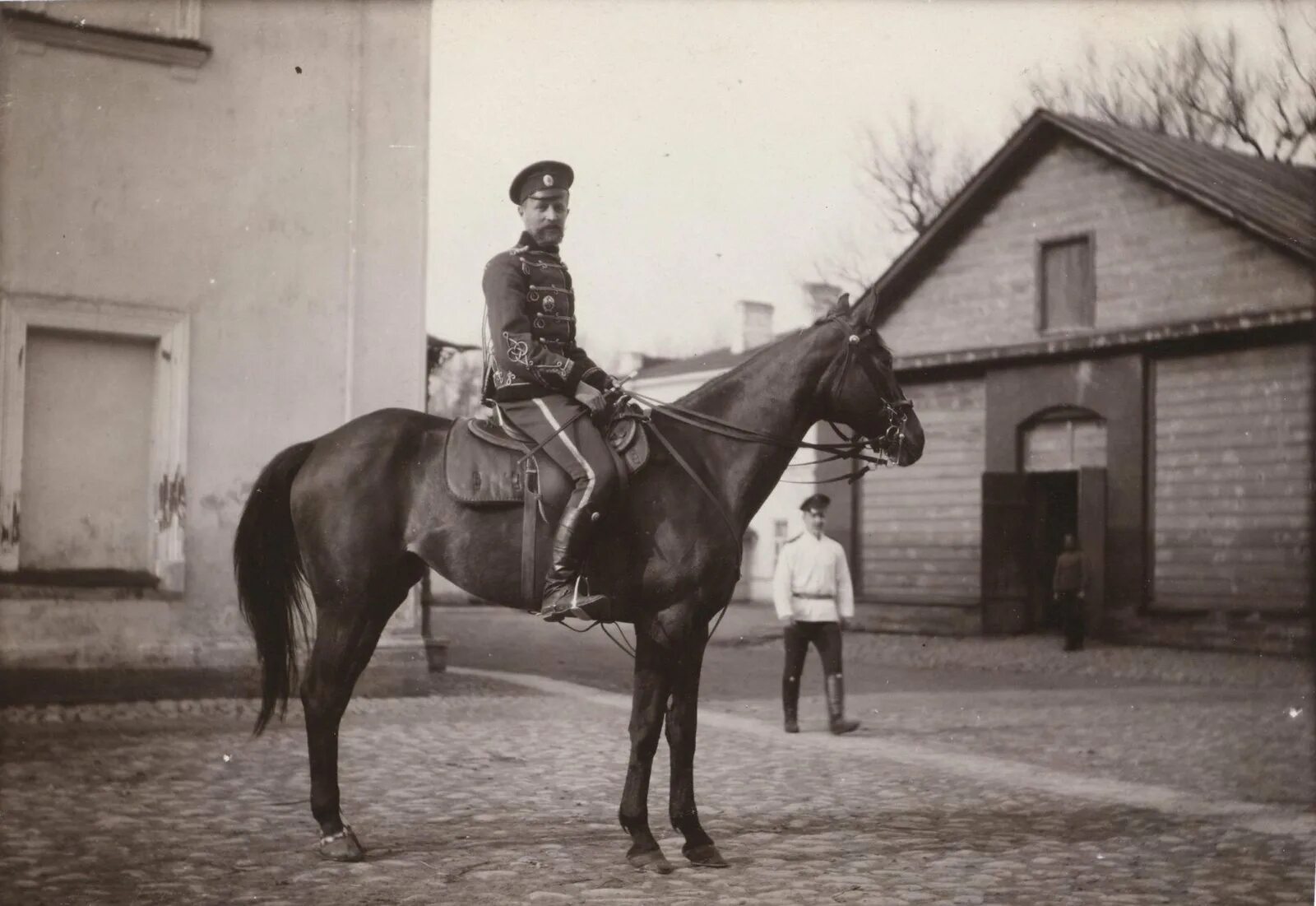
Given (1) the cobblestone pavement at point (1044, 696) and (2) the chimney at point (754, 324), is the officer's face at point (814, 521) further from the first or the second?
(2) the chimney at point (754, 324)

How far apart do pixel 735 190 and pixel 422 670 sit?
5351 millimetres

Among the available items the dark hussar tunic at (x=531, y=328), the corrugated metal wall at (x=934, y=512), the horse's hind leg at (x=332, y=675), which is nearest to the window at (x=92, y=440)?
the horse's hind leg at (x=332, y=675)

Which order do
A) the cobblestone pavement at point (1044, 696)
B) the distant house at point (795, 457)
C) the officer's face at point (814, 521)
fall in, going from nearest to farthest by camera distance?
1. the cobblestone pavement at point (1044, 696)
2. the officer's face at point (814, 521)
3. the distant house at point (795, 457)

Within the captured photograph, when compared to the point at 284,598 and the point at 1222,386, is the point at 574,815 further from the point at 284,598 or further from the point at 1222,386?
the point at 1222,386

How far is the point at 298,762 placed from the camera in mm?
8203

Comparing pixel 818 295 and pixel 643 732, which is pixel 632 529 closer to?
pixel 643 732

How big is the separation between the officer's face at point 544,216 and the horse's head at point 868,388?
4.34 ft

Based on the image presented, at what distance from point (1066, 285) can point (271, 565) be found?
14749mm

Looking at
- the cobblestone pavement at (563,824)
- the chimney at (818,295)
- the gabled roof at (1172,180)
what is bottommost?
the cobblestone pavement at (563,824)

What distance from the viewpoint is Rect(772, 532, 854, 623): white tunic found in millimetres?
10227

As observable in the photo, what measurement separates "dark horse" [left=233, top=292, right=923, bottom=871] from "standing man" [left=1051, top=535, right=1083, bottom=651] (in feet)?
38.1

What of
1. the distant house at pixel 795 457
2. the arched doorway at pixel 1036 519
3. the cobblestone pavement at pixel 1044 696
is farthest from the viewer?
the arched doorway at pixel 1036 519

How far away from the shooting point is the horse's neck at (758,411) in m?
5.96

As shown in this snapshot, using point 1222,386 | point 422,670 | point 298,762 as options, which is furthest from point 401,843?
point 1222,386
